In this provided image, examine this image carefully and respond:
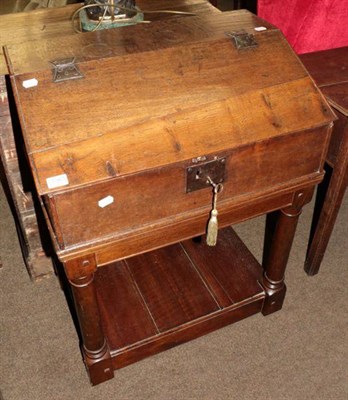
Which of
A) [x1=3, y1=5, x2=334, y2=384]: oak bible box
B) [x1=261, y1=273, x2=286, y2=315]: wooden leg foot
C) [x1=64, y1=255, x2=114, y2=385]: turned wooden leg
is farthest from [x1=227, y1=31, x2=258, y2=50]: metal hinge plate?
[x1=261, y1=273, x2=286, y2=315]: wooden leg foot

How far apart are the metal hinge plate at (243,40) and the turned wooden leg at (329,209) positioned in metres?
0.43

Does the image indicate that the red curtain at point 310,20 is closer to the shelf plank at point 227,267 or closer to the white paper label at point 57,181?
the shelf plank at point 227,267

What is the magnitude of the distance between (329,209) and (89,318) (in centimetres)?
96

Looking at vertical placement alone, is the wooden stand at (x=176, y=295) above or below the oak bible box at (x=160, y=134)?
below

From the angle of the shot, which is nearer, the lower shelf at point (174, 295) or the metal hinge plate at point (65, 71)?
the metal hinge plate at point (65, 71)

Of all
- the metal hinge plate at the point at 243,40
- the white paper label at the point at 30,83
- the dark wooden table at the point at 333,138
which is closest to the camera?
the white paper label at the point at 30,83

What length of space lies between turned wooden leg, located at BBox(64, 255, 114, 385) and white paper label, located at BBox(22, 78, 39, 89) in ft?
1.45

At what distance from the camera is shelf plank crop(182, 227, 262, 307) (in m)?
1.75

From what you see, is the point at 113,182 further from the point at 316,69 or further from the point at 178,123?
the point at 316,69

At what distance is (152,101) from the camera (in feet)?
3.85

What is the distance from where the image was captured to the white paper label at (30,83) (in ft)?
3.82

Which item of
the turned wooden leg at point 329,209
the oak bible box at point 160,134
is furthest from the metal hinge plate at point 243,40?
the turned wooden leg at point 329,209

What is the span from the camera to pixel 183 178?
1.17 meters

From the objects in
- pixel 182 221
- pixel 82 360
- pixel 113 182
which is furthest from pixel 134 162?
pixel 82 360
